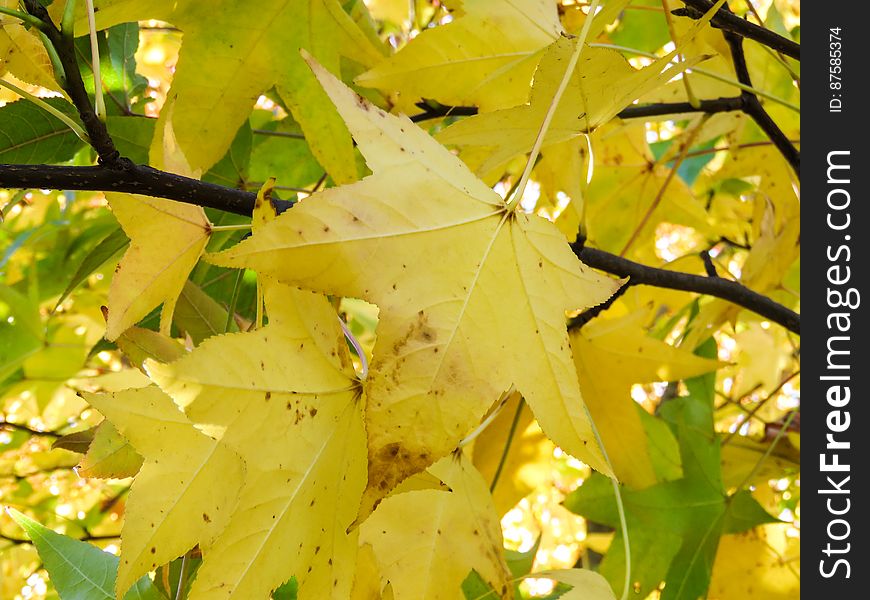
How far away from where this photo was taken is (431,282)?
0.37m

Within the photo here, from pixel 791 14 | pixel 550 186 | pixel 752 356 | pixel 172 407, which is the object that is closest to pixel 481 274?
pixel 172 407

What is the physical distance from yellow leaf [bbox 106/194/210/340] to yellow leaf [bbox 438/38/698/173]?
0.16 metres

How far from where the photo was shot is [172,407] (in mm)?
443

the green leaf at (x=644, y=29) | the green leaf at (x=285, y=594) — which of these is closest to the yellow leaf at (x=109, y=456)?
the green leaf at (x=285, y=594)

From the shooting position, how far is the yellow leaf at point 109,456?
1.63 ft

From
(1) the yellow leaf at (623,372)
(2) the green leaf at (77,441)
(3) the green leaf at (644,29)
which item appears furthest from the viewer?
(3) the green leaf at (644,29)

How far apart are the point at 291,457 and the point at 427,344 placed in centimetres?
10

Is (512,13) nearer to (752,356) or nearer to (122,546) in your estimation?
(122,546)

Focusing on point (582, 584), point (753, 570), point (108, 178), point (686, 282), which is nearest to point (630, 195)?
point (686, 282)

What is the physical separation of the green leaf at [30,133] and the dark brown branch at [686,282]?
0.39 metres

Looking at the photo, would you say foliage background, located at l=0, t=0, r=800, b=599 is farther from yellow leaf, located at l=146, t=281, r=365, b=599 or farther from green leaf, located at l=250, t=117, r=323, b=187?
yellow leaf, located at l=146, t=281, r=365, b=599

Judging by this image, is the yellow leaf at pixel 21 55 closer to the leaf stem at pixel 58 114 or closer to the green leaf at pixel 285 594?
the leaf stem at pixel 58 114

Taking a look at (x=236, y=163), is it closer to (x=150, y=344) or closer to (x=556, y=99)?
(x=150, y=344)

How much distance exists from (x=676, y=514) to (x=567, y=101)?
0.42 m
